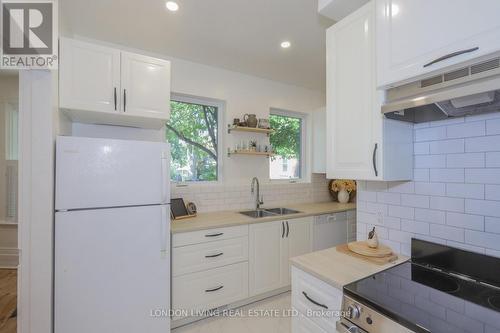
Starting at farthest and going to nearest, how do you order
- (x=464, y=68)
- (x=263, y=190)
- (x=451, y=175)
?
(x=263, y=190), (x=451, y=175), (x=464, y=68)

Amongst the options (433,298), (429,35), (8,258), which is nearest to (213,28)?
(429,35)

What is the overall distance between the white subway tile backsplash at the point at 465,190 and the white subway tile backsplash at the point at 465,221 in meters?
0.10

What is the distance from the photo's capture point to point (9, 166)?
3195 millimetres

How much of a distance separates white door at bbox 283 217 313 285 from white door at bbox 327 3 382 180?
1236mm

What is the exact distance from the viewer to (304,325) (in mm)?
1313

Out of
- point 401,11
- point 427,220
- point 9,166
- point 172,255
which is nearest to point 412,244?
point 427,220

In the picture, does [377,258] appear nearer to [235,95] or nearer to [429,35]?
[429,35]

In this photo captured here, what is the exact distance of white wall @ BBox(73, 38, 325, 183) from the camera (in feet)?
8.68

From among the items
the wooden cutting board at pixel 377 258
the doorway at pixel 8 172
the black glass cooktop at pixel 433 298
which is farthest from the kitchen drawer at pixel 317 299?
the doorway at pixel 8 172

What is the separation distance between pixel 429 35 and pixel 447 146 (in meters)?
0.59

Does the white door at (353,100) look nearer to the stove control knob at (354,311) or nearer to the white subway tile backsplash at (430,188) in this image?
the white subway tile backsplash at (430,188)

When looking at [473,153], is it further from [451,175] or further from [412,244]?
[412,244]

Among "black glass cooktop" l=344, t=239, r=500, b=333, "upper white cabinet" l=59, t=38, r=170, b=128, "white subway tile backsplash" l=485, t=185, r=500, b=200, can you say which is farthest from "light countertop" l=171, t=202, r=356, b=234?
"white subway tile backsplash" l=485, t=185, r=500, b=200

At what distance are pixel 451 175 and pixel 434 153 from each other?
14 cm
